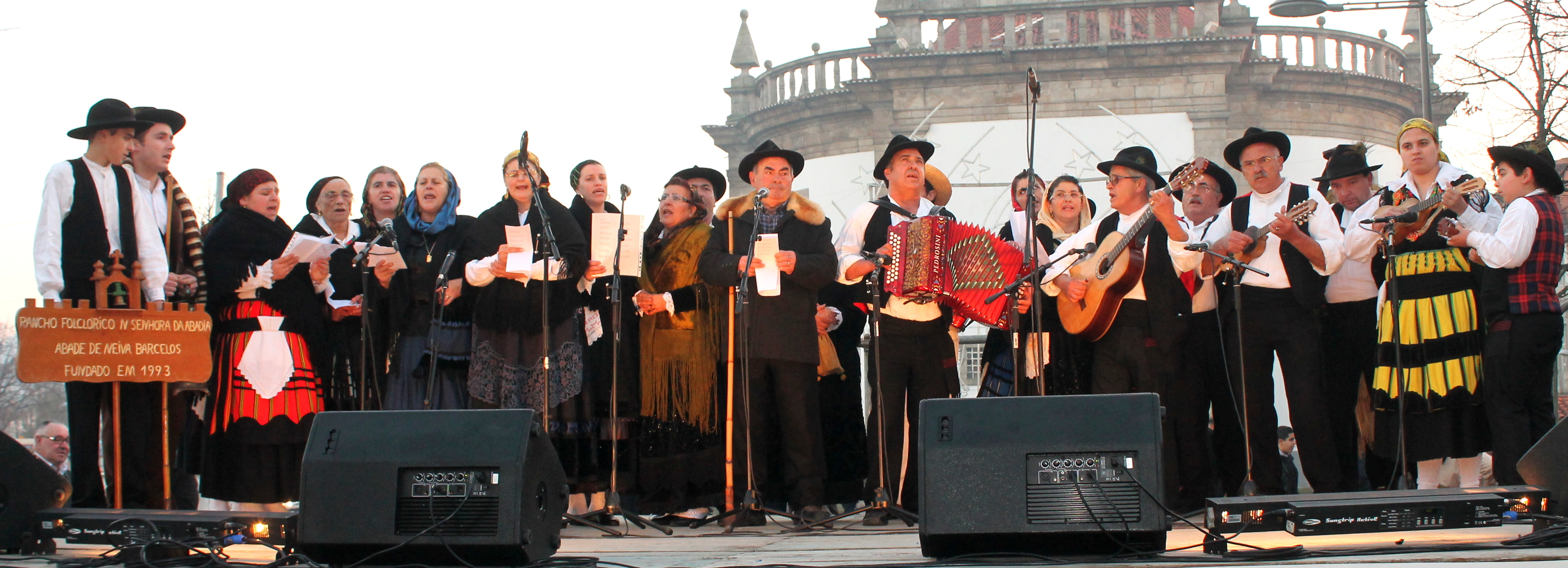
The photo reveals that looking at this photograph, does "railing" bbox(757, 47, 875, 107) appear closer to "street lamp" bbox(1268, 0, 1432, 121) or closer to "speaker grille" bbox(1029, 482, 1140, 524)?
"street lamp" bbox(1268, 0, 1432, 121)

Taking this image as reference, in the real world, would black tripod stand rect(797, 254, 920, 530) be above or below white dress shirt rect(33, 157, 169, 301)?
below

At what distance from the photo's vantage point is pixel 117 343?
5609mm

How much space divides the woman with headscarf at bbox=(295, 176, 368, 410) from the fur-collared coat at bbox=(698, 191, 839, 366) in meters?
1.80

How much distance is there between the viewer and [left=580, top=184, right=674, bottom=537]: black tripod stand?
608 centimetres

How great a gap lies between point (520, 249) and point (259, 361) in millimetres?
1332

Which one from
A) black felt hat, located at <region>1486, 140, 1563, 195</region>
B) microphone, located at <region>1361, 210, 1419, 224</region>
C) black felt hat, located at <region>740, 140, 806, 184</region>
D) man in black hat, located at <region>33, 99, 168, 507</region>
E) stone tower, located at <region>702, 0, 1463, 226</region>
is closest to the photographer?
man in black hat, located at <region>33, 99, 168, 507</region>

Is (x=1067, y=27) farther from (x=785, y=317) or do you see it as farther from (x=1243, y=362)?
(x=785, y=317)

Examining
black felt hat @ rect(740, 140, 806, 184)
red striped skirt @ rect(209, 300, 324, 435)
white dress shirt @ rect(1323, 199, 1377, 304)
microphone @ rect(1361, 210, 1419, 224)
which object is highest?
black felt hat @ rect(740, 140, 806, 184)

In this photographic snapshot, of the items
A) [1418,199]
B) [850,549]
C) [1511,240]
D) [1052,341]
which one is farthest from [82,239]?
[1511,240]

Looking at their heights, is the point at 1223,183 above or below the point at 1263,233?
above

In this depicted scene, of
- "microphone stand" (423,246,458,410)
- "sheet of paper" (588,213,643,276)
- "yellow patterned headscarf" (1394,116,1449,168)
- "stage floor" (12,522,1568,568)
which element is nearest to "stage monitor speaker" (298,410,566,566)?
"stage floor" (12,522,1568,568)

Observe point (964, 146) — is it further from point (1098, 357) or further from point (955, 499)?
point (955, 499)

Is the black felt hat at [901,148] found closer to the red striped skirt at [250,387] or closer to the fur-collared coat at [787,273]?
the fur-collared coat at [787,273]

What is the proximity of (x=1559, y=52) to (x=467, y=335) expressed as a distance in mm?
13128
